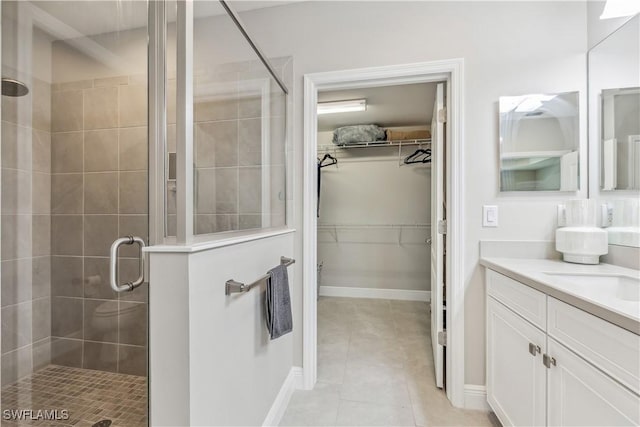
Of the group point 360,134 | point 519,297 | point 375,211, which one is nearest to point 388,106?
point 360,134

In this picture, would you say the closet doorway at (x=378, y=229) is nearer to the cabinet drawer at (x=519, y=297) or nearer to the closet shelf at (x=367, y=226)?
the closet shelf at (x=367, y=226)

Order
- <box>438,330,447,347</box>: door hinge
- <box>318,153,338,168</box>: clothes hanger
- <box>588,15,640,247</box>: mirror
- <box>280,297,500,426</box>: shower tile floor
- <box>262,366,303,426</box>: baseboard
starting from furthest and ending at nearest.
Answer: <box>318,153,338,168</box>: clothes hanger
<box>438,330,447,347</box>: door hinge
<box>280,297,500,426</box>: shower tile floor
<box>262,366,303,426</box>: baseboard
<box>588,15,640,247</box>: mirror

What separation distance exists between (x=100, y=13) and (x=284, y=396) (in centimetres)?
223

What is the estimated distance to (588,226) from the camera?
4.76 ft

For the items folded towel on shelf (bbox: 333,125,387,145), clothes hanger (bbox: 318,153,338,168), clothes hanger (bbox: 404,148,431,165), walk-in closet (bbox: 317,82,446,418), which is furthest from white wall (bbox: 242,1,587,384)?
clothes hanger (bbox: 318,153,338,168)

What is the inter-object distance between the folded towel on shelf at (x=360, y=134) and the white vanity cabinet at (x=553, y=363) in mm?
2387

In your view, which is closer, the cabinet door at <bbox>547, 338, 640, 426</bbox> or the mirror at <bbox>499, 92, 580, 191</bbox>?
the cabinet door at <bbox>547, 338, 640, 426</bbox>

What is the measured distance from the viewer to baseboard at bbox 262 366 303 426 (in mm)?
1462

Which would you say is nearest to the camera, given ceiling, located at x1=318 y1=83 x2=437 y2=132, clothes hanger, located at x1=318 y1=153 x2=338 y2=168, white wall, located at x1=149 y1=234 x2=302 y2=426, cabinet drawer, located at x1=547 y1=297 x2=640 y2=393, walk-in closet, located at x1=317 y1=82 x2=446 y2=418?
cabinet drawer, located at x1=547 y1=297 x2=640 y2=393

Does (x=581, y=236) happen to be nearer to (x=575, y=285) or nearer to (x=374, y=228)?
(x=575, y=285)

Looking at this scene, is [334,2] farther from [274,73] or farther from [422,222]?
[422,222]

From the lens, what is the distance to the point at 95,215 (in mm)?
1226

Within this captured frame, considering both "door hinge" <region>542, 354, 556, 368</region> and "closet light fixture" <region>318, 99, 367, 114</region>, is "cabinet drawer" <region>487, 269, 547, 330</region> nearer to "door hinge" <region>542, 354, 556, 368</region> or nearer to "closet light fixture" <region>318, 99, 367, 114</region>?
"door hinge" <region>542, 354, 556, 368</region>

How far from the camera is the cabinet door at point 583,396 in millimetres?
718
